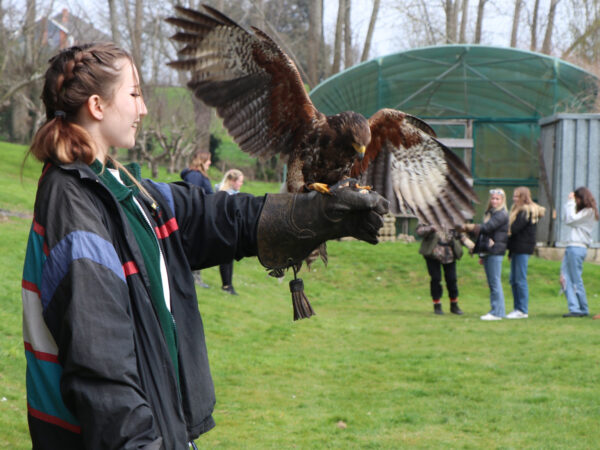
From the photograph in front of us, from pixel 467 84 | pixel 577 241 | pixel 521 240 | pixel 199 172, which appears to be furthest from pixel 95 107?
pixel 467 84

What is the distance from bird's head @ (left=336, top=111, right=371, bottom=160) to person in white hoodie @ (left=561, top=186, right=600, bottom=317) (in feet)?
18.9

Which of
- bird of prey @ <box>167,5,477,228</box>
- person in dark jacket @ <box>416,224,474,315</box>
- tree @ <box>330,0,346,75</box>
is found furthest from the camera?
tree @ <box>330,0,346,75</box>

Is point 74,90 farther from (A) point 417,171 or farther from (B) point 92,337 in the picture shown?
(A) point 417,171

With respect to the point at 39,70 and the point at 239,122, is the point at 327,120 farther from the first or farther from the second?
the point at 39,70

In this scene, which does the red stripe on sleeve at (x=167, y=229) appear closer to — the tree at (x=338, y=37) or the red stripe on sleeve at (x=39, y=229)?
the red stripe on sleeve at (x=39, y=229)

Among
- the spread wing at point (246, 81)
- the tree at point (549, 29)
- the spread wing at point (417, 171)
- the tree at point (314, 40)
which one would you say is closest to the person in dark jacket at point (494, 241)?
the spread wing at point (417, 171)

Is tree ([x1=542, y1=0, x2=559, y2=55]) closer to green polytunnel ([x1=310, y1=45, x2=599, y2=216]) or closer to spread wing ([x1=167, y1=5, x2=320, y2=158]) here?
green polytunnel ([x1=310, y1=45, x2=599, y2=216])

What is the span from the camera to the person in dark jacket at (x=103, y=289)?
149 centimetres

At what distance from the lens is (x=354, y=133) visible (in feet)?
15.5

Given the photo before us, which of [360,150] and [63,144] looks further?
[360,150]

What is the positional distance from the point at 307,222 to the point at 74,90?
2.84ft

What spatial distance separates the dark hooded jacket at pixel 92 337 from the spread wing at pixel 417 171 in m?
2.49

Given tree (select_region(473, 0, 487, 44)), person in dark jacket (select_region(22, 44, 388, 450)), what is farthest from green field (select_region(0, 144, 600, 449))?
tree (select_region(473, 0, 487, 44))

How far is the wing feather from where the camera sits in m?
4.02
